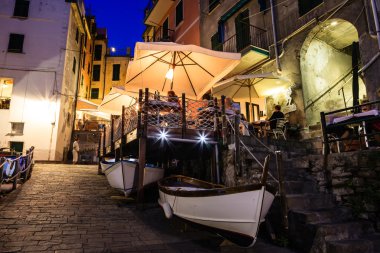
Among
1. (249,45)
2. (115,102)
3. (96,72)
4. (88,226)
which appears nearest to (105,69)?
(96,72)

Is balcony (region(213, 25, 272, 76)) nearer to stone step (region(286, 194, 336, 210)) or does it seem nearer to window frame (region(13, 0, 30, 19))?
stone step (region(286, 194, 336, 210))

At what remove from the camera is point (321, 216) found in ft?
18.0

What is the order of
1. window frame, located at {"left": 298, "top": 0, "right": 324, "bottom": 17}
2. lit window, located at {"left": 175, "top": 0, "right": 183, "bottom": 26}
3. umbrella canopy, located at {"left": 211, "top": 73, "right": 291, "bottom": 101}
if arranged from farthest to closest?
lit window, located at {"left": 175, "top": 0, "right": 183, "bottom": 26} → umbrella canopy, located at {"left": 211, "top": 73, "right": 291, "bottom": 101} → window frame, located at {"left": 298, "top": 0, "right": 324, "bottom": 17}

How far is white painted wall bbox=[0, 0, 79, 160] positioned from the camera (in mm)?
17344

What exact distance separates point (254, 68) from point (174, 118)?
6630 mm

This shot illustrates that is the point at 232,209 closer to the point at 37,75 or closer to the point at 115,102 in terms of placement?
the point at 115,102

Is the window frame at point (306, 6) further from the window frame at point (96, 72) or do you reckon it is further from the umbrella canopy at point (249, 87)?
the window frame at point (96, 72)

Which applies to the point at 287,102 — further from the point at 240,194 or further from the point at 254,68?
the point at 240,194

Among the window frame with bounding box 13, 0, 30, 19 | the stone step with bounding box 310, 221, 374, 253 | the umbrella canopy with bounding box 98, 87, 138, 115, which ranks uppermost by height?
the window frame with bounding box 13, 0, 30, 19

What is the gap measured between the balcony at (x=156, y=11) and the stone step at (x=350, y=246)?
21.5m

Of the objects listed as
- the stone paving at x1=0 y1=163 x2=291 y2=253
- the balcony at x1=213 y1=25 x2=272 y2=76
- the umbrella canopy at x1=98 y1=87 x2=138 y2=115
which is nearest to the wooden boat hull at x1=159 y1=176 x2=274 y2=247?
the stone paving at x1=0 y1=163 x2=291 y2=253

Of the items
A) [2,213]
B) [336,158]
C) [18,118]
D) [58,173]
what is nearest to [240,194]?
[336,158]

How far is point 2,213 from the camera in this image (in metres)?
6.84

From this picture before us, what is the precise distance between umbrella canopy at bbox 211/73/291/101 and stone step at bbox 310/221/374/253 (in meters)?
7.25
